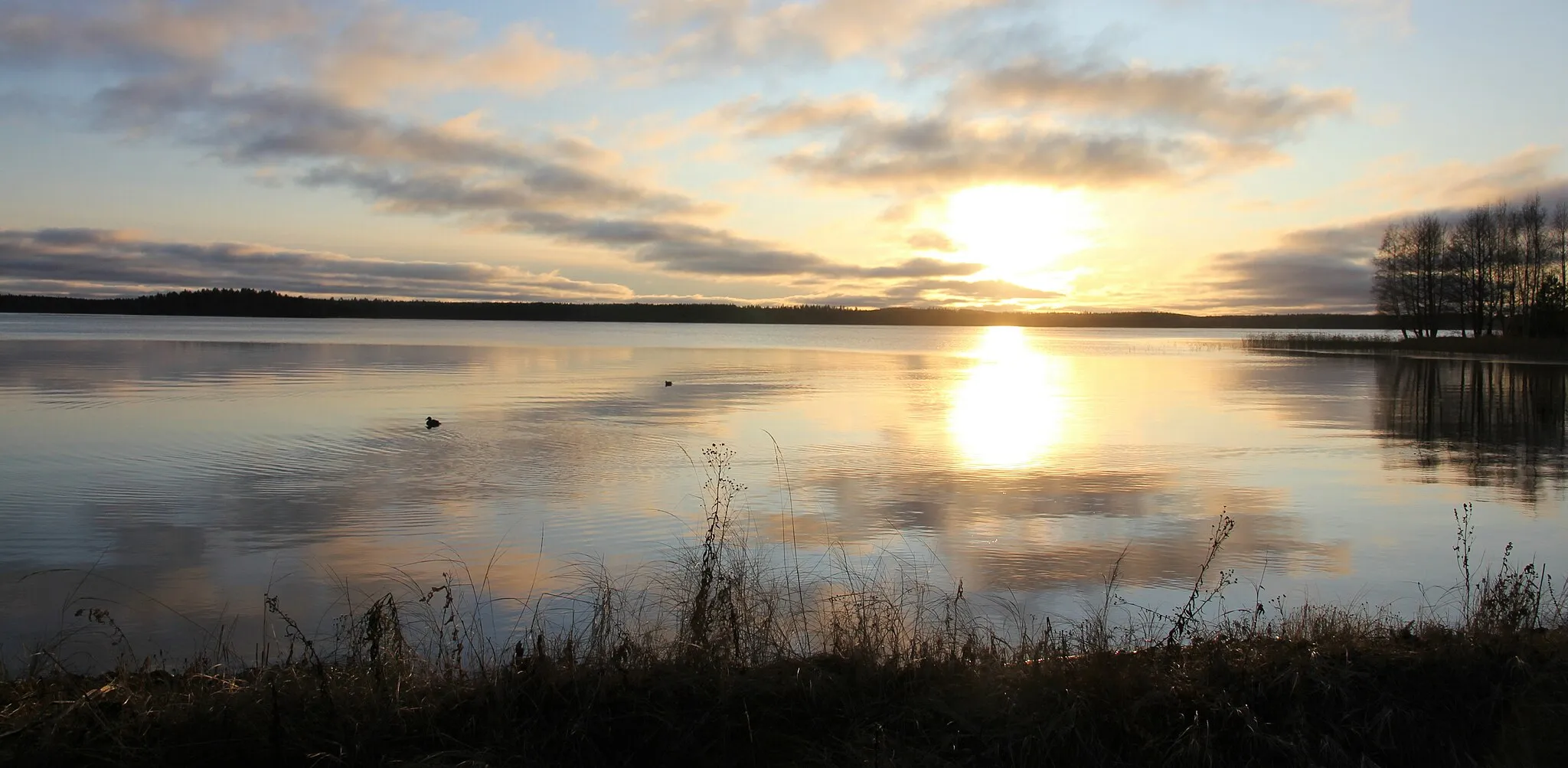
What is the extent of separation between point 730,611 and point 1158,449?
509 inches

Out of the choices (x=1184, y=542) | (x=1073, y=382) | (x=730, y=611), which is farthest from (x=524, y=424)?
(x=1073, y=382)

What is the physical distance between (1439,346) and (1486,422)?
161ft

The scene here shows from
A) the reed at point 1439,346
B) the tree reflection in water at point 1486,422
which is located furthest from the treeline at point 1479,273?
the tree reflection in water at point 1486,422

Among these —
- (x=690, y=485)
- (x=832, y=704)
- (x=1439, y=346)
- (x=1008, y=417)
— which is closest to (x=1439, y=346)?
(x=1439, y=346)

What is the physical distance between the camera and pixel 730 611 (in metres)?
5.54

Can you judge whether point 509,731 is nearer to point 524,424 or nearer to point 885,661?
point 885,661

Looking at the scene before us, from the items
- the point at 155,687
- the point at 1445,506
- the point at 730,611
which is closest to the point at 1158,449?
the point at 1445,506

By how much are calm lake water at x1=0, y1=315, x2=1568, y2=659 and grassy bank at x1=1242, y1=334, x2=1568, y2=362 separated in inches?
1150

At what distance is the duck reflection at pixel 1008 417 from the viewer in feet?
53.5

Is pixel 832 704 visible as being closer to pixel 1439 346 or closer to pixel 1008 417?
pixel 1008 417

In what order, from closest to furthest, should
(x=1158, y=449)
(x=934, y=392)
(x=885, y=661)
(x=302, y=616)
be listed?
(x=885, y=661) → (x=302, y=616) → (x=1158, y=449) → (x=934, y=392)

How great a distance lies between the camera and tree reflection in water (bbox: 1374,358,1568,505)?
14.5 meters

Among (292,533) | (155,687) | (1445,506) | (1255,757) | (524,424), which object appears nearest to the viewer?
(1255,757)

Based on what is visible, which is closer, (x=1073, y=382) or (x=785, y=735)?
(x=785, y=735)
